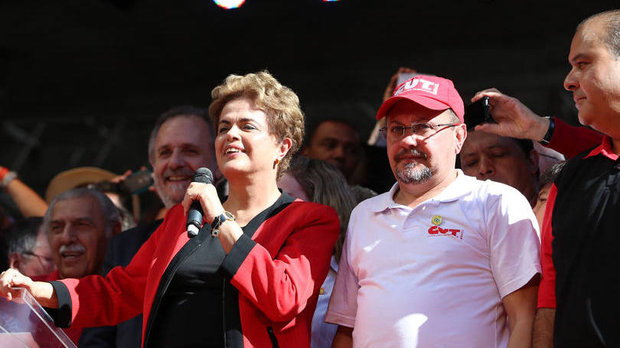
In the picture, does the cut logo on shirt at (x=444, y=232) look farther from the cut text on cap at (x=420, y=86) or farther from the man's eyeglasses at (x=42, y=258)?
the man's eyeglasses at (x=42, y=258)

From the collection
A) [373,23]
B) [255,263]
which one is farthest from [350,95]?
[255,263]

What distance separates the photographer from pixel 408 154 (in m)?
2.40

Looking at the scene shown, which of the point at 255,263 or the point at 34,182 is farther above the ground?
the point at 34,182

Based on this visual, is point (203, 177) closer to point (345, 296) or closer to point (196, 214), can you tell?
point (196, 214)

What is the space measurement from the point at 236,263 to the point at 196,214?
0.18 meters

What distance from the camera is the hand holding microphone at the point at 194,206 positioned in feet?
6.81

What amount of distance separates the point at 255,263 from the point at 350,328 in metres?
0.49

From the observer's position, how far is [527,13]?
227 inches

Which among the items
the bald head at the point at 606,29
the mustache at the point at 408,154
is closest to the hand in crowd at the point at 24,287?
the mustache at the point at 408,154

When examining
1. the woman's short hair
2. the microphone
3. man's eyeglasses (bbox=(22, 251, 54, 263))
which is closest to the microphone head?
the microphone

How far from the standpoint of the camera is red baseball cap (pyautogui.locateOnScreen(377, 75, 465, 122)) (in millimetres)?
2396

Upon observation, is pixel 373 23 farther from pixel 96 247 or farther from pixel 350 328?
pixel 350 328

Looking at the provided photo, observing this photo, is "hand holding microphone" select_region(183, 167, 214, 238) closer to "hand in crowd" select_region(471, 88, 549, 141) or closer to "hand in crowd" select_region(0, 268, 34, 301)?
"hand in crowd" select_region(0, 268, 34, 301)

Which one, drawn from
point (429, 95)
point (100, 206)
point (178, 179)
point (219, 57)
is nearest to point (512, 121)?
point (429, 95)
